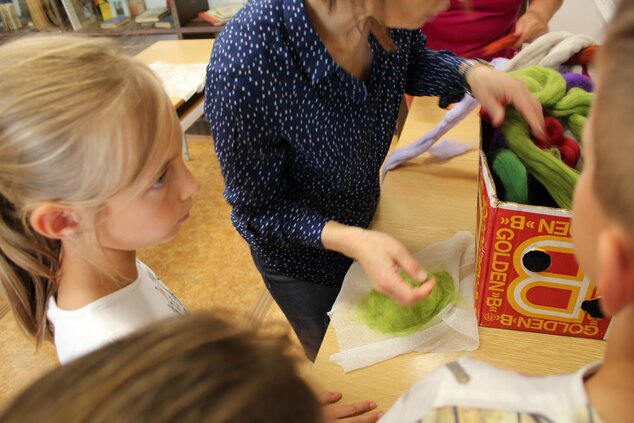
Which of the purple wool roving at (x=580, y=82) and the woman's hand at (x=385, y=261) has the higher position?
the purple wool roving at (x=580, y=82)

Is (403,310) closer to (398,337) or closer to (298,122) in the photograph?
(398,337)

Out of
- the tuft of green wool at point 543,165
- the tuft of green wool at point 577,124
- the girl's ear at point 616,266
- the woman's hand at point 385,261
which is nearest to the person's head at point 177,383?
the girl's ear at point 616,266

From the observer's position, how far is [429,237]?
3.03ft

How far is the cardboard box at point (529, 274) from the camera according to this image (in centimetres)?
62

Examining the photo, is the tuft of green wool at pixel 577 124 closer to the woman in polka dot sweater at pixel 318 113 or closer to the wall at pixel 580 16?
the woman in polka dot sweater at pixel 318 113

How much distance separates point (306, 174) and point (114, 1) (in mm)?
2779

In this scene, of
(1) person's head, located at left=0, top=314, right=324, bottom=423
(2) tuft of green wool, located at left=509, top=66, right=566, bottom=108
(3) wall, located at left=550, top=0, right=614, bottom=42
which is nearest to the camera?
(1) person's head, located at left=0, top=314, right=324, bottom=423

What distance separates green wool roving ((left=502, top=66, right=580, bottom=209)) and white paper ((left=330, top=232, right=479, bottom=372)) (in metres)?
0.21

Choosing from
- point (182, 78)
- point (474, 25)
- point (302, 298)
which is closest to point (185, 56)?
point (182, 78)

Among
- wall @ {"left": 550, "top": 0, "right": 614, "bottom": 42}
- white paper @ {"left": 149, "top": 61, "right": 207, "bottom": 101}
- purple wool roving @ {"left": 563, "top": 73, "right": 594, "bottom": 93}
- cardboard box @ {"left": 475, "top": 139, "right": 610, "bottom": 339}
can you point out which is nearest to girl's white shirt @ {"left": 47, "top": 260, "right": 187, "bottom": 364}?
cardboard box @ {"left": 475, "top": 139, "right": 610, "bottom": 339}

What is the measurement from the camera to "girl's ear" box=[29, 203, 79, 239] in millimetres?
594

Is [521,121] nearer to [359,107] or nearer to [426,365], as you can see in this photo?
[359,107]

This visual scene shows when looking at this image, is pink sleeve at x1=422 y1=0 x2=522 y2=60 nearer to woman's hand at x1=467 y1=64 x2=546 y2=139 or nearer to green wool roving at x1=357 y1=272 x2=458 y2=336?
woman's hand at x1=467 y1=64 x2=546 y2=139

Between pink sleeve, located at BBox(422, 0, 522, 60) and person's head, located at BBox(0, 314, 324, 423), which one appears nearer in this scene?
person's head, located at BBox(0, 314, 324, 423)
